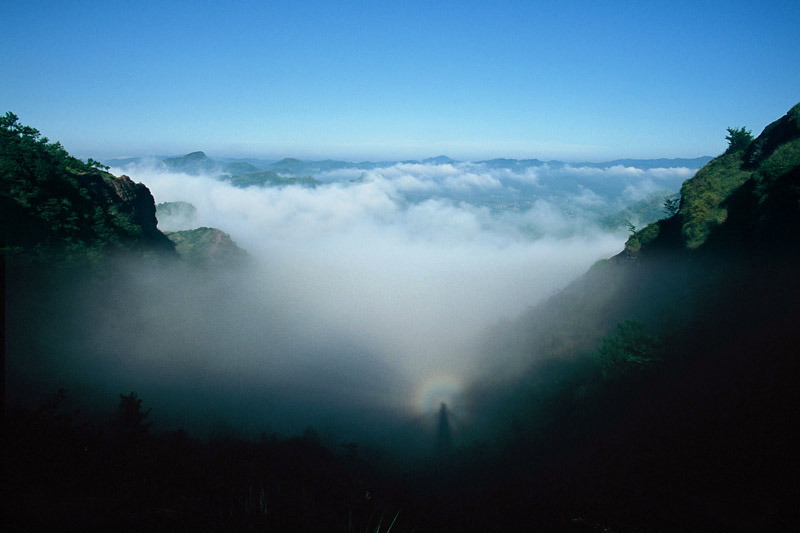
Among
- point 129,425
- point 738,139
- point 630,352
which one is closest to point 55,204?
point 129,425

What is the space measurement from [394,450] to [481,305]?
162 m

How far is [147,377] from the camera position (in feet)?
166

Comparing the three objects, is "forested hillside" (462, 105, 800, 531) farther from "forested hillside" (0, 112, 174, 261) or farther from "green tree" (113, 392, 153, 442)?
"forested hillside" (0, 112, 174, 261)

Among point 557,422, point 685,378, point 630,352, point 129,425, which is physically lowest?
point 557,422

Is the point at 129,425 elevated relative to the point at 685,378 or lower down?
elevated

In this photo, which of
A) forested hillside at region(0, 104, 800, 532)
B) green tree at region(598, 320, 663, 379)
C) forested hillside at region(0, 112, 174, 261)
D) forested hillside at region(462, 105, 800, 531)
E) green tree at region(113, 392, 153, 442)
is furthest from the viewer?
forested hillside at region(0, 112, 174, 261)

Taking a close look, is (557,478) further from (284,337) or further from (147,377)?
(284,337)

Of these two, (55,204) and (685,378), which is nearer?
(685,378)

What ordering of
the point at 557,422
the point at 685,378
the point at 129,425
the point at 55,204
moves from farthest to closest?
1. the point at 55,204
2. the point at 557,422
3. the point at 685,378
4. the point at 129,425

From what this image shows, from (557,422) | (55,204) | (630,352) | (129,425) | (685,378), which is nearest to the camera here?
(129,425)

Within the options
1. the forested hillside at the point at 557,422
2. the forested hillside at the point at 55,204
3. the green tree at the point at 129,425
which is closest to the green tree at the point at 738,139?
the forested hillside at the point at 557,422

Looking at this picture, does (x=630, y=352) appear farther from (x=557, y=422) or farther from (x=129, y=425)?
(x=129, y=425)

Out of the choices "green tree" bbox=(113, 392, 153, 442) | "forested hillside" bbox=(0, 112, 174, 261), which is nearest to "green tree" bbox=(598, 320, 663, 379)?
"green tree" bbox=(113, 392, 153, 442)

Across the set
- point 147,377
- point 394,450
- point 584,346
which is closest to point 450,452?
point 394,450
